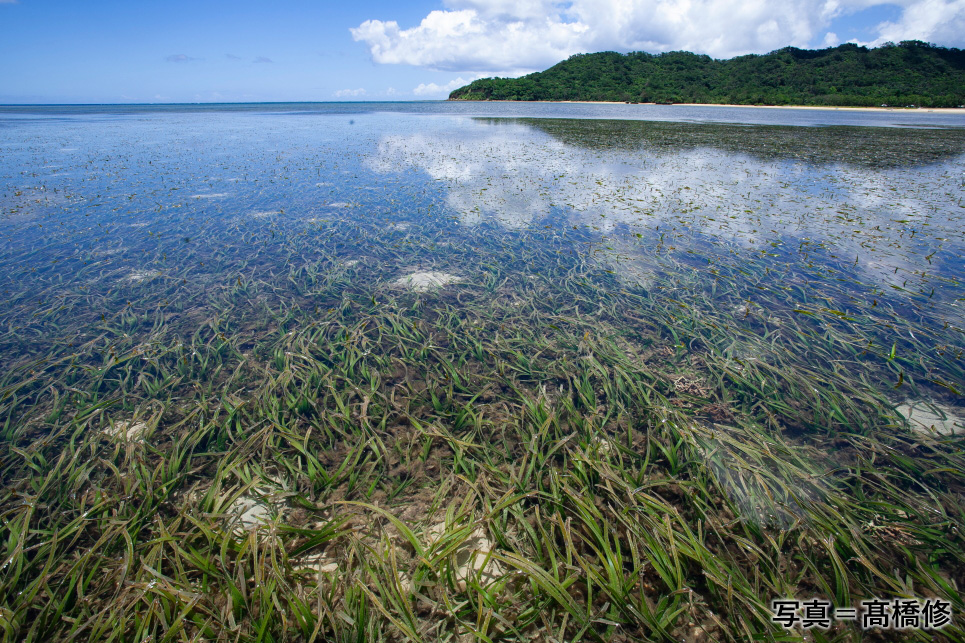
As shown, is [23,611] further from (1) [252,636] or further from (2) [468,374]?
(2) [468,374]

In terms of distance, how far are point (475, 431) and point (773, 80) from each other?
101 m

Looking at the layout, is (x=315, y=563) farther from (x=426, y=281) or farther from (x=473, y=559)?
(x=426, y=281)

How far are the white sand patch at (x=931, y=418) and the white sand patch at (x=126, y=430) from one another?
5.80 metres

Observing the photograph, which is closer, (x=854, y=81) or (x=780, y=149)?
(x=780, y=149)

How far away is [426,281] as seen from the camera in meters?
5.23

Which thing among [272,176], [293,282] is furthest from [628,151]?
[293,282]

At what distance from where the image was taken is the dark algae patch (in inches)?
69.6

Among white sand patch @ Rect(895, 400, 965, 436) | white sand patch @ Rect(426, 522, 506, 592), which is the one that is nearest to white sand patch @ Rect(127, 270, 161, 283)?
white sand patch @ Rect(426, 522, 506, 592)

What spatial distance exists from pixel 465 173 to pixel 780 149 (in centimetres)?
1527

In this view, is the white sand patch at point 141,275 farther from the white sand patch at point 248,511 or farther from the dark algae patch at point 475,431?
the white sand patch at point 248,511

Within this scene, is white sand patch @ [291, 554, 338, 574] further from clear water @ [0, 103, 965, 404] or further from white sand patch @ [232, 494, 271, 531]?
clear water @ [0, 103, 965, 404]

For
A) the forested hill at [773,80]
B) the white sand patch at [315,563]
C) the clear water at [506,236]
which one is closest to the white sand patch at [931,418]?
the clear water at [506,236]

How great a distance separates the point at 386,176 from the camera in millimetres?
11562

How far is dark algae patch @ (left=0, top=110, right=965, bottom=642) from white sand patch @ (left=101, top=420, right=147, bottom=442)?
0.06 feet
